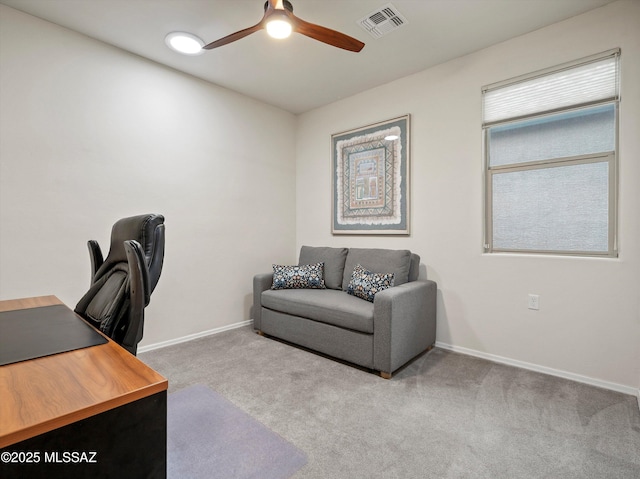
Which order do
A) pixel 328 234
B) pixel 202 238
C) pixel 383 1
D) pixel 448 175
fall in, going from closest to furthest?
pixel 383 1
pixel 448 175
pixel 202 238
pixel 328 234

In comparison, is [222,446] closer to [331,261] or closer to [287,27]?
[331,261]

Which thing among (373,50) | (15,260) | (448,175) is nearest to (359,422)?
(448,175)

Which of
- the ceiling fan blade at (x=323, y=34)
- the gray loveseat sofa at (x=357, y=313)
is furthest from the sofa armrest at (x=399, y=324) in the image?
the ceiling fan blade at (x=323, y=34)

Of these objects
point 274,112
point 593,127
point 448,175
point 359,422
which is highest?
point 274,112

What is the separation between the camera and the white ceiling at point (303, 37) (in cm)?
223

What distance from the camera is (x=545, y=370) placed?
8.19 ft

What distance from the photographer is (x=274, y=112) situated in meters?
4.06

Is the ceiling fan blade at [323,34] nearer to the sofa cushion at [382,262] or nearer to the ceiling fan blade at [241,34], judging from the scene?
the ceiling fan blade at [241,34]

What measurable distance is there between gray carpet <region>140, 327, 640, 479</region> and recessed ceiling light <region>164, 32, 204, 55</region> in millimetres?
2627

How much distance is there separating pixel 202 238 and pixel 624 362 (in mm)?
3587

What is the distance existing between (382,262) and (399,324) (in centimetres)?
77

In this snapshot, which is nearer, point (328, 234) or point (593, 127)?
point (593, 127)

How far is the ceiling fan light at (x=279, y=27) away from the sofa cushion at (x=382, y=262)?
2017mm

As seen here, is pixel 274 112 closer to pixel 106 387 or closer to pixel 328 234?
pixel 328 234
